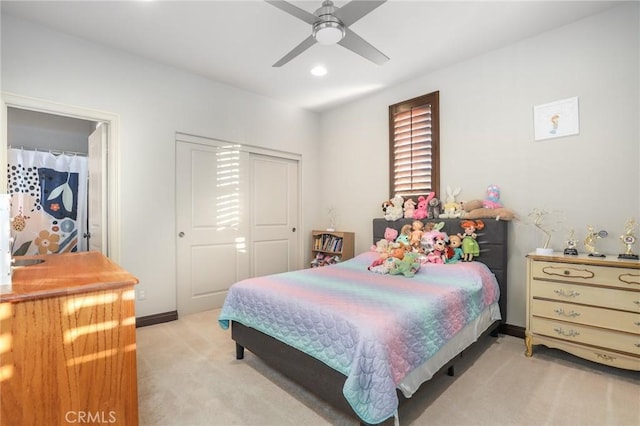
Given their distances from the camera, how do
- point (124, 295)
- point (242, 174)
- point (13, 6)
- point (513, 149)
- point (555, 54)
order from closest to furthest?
point (124, 295)
point (13, 6)
point (555, 54)
point (513, 149)
point (242, 174)

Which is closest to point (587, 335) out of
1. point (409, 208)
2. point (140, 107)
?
point (409, 208)

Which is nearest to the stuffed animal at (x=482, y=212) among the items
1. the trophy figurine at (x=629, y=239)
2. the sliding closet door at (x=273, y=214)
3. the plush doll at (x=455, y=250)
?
the plush doll at (x=455, y=250)

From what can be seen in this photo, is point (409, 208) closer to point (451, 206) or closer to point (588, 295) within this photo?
point (451, 206)

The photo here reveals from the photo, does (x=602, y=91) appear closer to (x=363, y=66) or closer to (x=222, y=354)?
(x=363, y=66)

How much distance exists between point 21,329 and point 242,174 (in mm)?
3149

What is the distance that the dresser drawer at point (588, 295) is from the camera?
7.04 ft

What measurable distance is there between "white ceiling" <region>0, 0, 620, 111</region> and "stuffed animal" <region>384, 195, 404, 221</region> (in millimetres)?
1526

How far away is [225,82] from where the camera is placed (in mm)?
3955

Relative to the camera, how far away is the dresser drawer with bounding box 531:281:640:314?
7.04ft

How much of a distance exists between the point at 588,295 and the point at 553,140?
142cm

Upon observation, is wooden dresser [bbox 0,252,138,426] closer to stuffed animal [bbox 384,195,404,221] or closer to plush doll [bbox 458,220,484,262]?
plush doll [bbox 458,220,484,262]

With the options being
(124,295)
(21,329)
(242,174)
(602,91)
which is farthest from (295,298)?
(602,91)

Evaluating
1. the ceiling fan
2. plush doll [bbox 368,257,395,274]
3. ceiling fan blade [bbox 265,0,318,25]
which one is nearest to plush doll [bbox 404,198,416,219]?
plush doll [bbox 368,257,395,274]

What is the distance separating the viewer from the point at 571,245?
2.63 m
